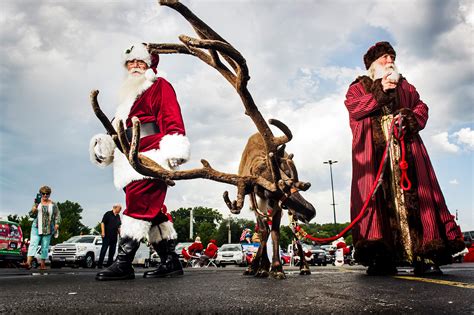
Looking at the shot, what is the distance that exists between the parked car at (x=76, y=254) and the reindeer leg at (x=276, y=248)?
14611 millimetres

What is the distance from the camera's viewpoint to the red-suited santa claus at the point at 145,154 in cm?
395

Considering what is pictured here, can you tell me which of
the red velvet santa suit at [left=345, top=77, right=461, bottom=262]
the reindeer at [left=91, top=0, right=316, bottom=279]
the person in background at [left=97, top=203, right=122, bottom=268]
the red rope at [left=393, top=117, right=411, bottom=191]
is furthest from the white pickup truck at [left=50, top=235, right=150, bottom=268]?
the red rope at [left=393, top=117, right=411, bottom=191]

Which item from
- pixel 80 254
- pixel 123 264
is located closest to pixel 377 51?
pixel 123 264

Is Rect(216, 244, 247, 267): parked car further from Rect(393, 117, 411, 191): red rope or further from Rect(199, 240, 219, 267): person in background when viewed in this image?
Rect(393, 117, 411, 191): red rope

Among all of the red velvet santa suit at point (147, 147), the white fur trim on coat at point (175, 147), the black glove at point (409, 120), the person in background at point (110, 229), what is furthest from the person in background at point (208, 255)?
the black glove at point (409, 120)

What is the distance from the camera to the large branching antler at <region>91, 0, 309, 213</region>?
3014 millimetres

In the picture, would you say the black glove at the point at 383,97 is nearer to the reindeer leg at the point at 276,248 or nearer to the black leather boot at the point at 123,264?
the reindeer leg at the point at 276,248

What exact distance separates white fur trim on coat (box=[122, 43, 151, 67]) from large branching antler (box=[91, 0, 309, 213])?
0.85 meters

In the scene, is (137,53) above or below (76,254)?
above

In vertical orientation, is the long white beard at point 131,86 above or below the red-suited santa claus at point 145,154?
above

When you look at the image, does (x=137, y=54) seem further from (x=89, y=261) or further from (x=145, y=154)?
(x=89, y=261)

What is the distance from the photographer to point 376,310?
64.8 inches

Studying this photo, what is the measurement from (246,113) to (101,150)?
1708 millimetres

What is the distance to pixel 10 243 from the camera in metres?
14.0
